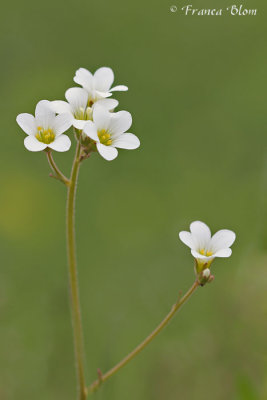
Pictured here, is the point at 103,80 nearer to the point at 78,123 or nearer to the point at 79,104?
the point at 79,104

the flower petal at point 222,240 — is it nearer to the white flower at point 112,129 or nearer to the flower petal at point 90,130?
the white flower at point 112,129

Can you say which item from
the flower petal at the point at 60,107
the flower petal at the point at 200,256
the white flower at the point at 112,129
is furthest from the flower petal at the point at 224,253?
the flower petal at the point at 60,107

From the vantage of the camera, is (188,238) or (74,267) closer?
(74,267)

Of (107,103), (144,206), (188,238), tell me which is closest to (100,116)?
(107,103)

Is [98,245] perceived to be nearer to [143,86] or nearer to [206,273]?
[143,86]

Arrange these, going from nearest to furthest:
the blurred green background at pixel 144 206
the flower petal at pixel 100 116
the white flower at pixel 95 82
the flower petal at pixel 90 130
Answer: the flower petal at pixel 90 130 → the flower petal at pixel 100 116 → the white flower at pixel 95 82 → the blurred green background at pixel 144 206

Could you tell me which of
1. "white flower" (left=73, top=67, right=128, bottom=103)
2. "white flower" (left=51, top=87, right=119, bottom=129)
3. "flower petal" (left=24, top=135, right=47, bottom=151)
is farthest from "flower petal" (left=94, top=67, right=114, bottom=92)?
"flower petal" (left=24, top=135, right=47, bottom=151)
